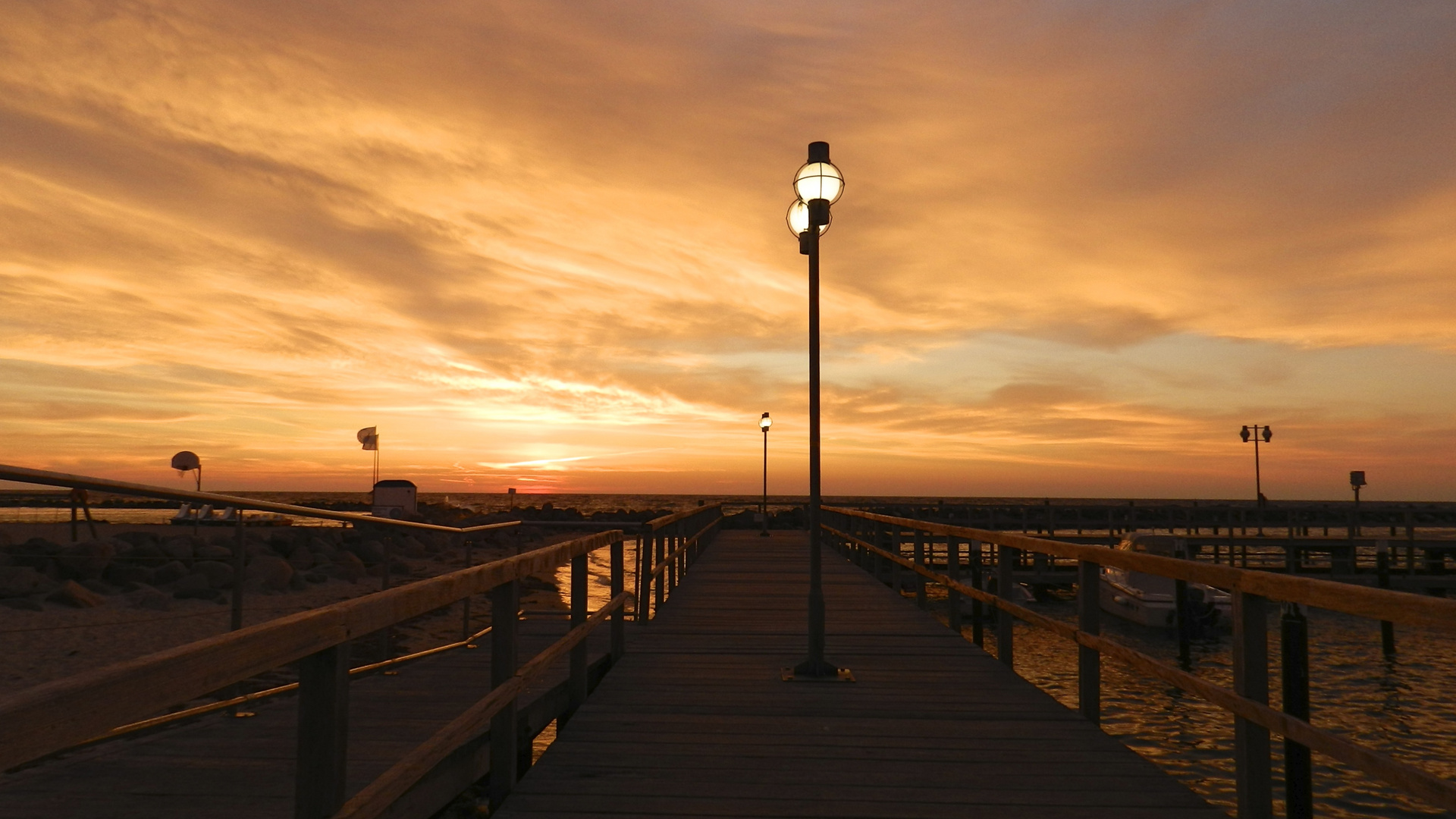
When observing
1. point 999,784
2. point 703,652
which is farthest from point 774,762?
point 703,652

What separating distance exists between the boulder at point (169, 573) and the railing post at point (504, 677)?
1276cm

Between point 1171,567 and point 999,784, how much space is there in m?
1.33

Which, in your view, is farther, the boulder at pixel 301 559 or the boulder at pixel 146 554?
the boulder at pixel 301 559

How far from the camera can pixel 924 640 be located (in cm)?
882

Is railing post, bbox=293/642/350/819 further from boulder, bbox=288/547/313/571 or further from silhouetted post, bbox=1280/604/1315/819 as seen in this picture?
boulder, bbox=288/547/313/571

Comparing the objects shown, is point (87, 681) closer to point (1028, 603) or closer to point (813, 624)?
point (813, 624)

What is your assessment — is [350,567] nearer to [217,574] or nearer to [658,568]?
[217,574]

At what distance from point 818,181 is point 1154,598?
1520 cm

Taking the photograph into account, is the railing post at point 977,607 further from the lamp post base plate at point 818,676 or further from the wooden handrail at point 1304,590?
the wooden handrail at point 1304,590

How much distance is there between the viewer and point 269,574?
54.3 ft

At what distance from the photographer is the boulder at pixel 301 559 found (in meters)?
18.9

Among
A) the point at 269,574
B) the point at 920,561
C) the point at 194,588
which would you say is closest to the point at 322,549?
the point at 269,574

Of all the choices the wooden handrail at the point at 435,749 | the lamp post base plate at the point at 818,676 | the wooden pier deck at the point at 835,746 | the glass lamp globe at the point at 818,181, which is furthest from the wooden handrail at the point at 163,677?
the glass lamp globe at the point at 818,181

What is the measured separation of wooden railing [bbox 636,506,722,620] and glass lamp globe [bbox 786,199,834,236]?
350 cm
